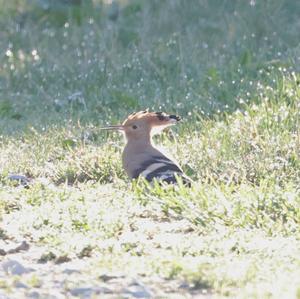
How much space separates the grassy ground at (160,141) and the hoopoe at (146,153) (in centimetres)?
16

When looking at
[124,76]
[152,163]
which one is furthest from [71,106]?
[152,163]

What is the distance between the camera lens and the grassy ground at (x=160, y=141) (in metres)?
5.15

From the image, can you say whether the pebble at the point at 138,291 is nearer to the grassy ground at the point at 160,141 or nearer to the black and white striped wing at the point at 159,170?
the grassy ground at the point at 160,141

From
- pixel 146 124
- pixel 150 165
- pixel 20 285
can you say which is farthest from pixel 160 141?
pixel 20 285

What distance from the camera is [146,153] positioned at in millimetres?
7414

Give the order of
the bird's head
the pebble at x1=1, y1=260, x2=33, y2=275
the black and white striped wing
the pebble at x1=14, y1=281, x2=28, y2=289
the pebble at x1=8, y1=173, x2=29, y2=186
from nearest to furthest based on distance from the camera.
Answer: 1. the pebble at x1=14, y1=281, x2=28, y2=289
2. the pebble at x1=1, y1=260, x2=33, y2=275
3. the black and white striped wing
4. the pebble at x1=8, y1=173, x2=29, y2=186
5. the bird's head

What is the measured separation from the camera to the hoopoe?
6.93 m

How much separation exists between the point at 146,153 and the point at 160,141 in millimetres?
971

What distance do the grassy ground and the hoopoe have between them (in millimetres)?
157

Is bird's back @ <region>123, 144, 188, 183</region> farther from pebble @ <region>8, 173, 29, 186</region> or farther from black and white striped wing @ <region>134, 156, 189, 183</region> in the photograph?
pebble @ <region>8, 173, 29, 186</region>

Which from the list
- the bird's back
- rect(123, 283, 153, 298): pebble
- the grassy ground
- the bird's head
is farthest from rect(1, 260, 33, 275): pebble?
the bird's head

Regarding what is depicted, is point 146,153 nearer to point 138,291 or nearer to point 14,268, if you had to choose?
point 14,268

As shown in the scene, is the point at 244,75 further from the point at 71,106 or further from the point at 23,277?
the point at 23,277

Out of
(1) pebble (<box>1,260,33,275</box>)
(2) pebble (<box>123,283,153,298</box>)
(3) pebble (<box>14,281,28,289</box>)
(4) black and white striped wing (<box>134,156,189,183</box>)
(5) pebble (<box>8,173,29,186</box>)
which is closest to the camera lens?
(2) pebble (<box>123,283,153,298</box>)
